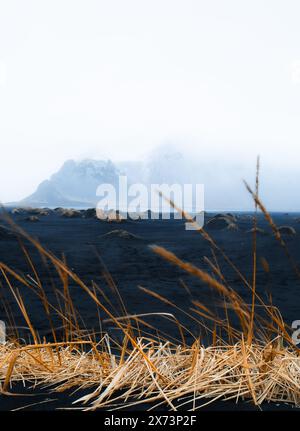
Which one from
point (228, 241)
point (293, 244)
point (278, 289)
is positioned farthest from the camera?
point (228, 241)

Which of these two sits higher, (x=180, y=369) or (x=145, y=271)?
(x=180, y=369)

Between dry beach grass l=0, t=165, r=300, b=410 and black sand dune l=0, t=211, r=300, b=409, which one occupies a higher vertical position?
dry beach grass l=0, t=165, r=300, b=410

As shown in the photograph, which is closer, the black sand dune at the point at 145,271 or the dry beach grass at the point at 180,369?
the dry beach grass at the point at 180,369

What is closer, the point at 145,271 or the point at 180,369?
the point at 180,369

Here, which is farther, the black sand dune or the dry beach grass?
the black sand dune

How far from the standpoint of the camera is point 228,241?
19.7 meters

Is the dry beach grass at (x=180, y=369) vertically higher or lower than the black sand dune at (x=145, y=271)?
higher

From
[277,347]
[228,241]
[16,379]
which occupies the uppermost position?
[277,347]

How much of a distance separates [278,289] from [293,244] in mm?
9942
